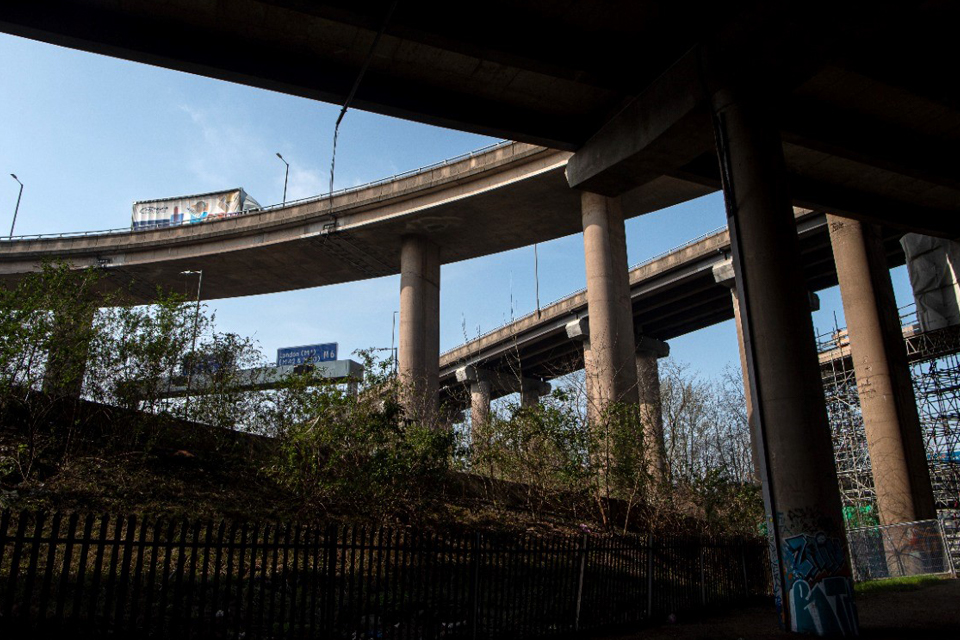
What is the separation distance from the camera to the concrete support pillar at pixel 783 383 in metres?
11.5

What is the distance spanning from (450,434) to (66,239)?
34.8m

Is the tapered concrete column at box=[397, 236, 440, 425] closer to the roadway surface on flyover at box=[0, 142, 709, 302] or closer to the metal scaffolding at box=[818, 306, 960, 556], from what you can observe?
the roadway surface on flyover at box=[0, 142, 709, 302]

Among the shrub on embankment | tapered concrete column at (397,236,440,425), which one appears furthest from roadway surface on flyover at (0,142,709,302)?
the shrub on embankment

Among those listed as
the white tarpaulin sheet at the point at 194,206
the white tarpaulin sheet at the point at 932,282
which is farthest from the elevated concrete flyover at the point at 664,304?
the white tarpaulin sheet at the point at 194,206

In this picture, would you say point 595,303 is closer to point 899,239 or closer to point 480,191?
point 480,191

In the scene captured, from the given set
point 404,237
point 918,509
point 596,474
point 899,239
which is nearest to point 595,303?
point 596,474

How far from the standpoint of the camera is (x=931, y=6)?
14305mm

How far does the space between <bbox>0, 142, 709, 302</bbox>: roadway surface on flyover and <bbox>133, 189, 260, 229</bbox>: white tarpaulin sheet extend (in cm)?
1538

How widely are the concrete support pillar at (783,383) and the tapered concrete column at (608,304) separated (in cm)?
1135

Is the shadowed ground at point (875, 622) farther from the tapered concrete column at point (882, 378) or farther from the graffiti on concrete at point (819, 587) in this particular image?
the tapered concrete column at point (882, 378)

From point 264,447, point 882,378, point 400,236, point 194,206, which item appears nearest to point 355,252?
point 400,236

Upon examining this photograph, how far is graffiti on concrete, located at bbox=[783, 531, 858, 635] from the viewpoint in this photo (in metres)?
11.2

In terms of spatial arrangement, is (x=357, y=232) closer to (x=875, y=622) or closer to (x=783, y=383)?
(x=783, y=383)

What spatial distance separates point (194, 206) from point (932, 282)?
53.9 m
